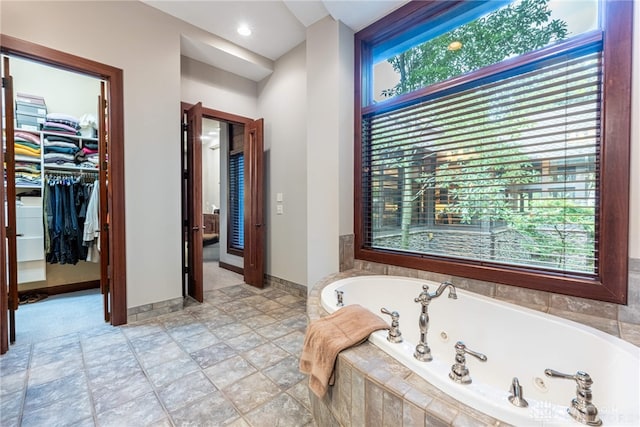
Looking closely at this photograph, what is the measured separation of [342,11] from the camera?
93.0 inches

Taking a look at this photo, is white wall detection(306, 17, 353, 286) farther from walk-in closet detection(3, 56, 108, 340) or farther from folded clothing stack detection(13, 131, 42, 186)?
folded clothing stack detection(13, 131, 42, 186)

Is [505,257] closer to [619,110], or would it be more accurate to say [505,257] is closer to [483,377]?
[483,377]

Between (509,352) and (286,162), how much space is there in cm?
289

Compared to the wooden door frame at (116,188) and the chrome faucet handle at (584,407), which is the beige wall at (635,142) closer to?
the chrome faucet handle at (584,407)

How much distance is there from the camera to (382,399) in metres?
0.95

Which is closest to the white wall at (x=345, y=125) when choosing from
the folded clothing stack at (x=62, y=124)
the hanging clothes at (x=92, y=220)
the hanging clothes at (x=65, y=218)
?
the hanging clothes at (x=92, y=220)

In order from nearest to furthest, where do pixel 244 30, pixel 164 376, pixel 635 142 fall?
pixel 635 142
pixel 164 376
pixel 244 30

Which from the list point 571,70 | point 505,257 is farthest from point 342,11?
point 505,257

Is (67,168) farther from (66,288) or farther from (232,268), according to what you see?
(232,268)

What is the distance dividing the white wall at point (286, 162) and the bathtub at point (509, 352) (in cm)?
144

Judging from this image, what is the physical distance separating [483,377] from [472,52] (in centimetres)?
221

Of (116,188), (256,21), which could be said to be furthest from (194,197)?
(256,21)

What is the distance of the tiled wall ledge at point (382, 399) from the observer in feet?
2.70

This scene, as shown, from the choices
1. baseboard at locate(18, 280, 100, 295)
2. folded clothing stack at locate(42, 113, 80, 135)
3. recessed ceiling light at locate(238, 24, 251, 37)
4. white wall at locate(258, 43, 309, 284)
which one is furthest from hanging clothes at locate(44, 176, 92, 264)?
recessed ceiling light at locate(238, 24, 251, 37)
